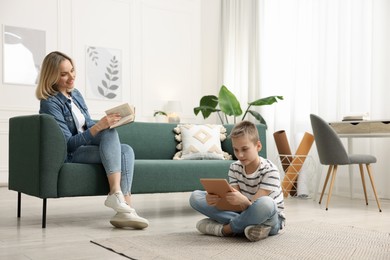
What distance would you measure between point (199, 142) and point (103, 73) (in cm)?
272

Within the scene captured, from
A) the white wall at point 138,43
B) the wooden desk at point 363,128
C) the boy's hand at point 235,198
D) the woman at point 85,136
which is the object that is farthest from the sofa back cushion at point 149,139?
the white wall at point 138,43

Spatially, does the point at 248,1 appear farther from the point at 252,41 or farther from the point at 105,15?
the point at 105,15

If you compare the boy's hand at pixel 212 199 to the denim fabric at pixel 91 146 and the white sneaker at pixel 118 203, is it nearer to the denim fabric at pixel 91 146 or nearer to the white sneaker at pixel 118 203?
the white sneaker at pixel 118 203

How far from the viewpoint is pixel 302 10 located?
17.2ft

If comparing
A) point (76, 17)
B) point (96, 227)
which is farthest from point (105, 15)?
point (96, 227)

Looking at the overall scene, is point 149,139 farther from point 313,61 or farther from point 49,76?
point 313,61

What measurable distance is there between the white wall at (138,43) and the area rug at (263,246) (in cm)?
366

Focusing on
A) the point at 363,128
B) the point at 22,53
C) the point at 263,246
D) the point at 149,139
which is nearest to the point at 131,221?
the point at 263,246

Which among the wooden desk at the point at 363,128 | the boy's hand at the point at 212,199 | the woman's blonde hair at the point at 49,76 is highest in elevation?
the woman's blonde hair at the point at 49,76

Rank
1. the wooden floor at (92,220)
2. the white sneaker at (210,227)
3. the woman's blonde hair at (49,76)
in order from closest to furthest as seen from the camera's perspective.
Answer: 1. the wooden floor at (92,220)
2. the white sneaker at (210,227)
3. the woman's blonde hair at (49,76)

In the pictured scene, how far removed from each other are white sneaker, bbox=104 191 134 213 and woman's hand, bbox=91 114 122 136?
36cm

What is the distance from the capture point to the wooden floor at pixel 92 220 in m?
2.15

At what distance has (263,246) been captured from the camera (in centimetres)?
219

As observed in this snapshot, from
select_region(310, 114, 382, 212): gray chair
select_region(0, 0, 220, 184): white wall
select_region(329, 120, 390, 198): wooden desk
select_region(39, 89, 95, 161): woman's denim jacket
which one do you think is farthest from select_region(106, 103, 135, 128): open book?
select_region(0, 0, 220, 184): white wall
